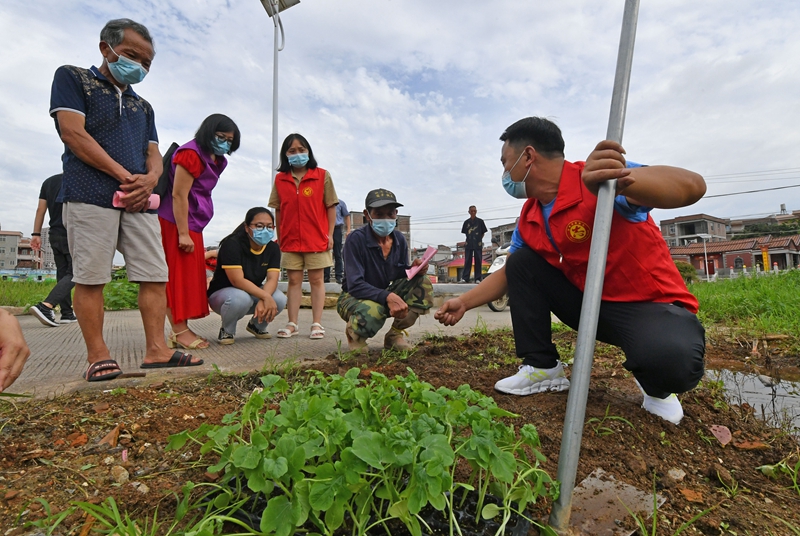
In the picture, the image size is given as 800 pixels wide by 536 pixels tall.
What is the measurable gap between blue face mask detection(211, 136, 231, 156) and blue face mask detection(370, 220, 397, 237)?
1092mm

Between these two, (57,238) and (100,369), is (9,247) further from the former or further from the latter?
(100,369)

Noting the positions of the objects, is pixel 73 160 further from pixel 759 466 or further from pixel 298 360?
pixel 759 466

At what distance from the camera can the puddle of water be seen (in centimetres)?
184

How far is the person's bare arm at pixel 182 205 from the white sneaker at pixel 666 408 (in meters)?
2.68

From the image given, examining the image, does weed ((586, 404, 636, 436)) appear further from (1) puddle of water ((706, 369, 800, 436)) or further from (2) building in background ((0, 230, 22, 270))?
(2) building in background ((0, 230, 22, 270))

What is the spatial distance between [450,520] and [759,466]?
44.3 inches

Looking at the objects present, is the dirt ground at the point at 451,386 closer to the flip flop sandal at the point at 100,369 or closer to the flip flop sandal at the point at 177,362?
the flip flop sandal at the point at 100,369

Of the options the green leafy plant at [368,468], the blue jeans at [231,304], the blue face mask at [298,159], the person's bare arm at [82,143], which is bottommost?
the green leafy plant at [368,468]

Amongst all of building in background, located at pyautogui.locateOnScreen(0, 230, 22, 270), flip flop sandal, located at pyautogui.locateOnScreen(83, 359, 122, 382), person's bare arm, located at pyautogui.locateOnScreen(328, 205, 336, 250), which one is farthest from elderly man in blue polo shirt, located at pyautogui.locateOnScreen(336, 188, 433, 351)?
building in background, located at pyautogui.locateOnScreen(0, 230, 22, 270)

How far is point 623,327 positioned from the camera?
5.95 ft

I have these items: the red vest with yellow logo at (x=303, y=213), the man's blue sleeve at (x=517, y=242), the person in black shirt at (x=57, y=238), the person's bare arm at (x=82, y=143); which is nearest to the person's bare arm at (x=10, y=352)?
the person's bare arm at (x=82, y=143)

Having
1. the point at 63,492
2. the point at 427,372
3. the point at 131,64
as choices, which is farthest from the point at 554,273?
the point at 131,64

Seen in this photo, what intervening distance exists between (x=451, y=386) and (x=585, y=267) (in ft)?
2.50

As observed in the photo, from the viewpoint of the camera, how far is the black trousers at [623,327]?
1.62 meters
